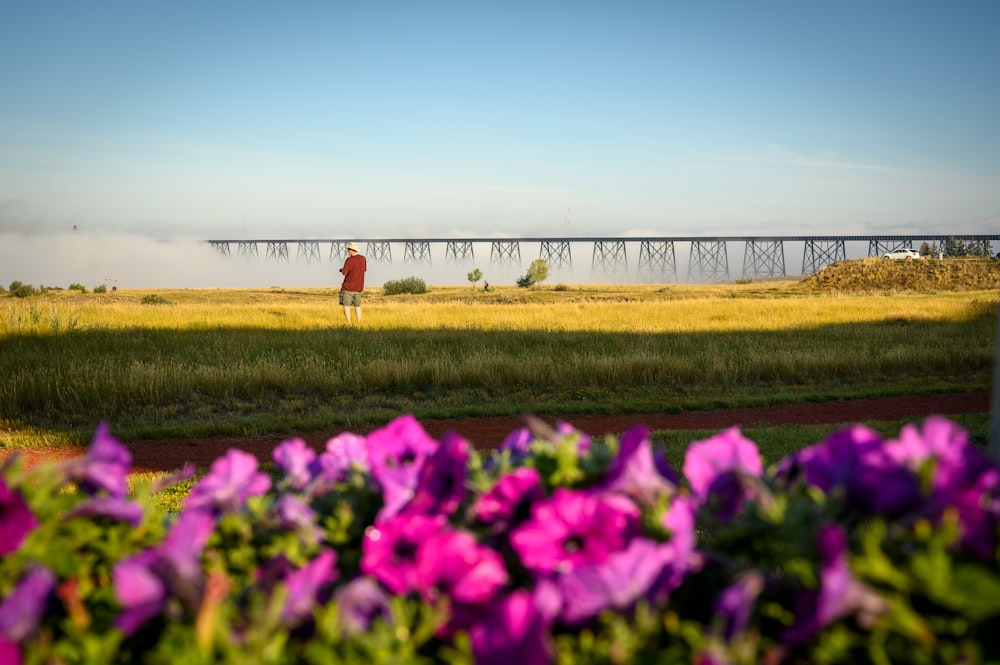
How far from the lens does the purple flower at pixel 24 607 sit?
100 cm

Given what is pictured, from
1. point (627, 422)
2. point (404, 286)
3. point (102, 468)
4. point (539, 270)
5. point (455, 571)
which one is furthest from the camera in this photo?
point (539, 270)

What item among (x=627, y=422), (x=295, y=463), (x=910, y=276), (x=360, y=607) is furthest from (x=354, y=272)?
(x=910, y=276)

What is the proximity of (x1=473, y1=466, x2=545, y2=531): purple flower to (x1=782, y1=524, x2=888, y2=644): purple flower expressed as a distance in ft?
1.45

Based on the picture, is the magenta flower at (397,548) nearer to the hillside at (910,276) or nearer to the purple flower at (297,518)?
the purple flower at (297,518)

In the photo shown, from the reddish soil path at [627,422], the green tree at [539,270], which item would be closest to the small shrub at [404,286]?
the green tree at [539,270]

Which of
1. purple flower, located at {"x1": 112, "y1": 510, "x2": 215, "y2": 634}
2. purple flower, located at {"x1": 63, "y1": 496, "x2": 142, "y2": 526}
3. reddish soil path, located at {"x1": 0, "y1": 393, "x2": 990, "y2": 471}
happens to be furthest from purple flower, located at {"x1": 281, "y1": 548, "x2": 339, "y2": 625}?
reddish soil path, located at {"x1": 0, "y1": 393, "x2": 990, "y2": 471}

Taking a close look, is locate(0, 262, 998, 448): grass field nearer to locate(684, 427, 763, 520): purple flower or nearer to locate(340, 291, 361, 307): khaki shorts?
locate(340, 291, 361, 307): khaki shorts

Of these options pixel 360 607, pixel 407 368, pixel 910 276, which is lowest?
pixel 910 276

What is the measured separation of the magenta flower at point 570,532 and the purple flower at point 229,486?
52 centimetres

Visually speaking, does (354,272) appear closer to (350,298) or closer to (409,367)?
(350,298)

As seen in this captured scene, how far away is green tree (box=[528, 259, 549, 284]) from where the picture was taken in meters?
77.8

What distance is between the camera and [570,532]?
1187mm

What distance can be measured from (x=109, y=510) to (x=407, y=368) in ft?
33.5

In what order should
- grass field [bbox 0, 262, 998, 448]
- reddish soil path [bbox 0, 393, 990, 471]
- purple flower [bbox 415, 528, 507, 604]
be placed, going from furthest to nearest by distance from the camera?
grass field [bbox 0, 262, 998, 448], reddish soil path [bbox 0, 393, 990, 471], purple flower [bbox 415, 528, 507, 604]
